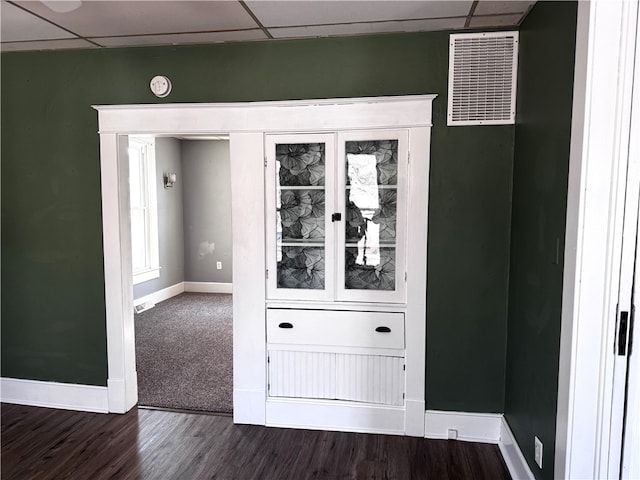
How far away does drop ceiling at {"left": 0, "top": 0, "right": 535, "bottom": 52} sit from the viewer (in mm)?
2197

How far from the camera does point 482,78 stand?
2.49m

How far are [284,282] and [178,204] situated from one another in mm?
4428

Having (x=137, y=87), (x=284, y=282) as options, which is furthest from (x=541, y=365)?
(x=137, y=87)

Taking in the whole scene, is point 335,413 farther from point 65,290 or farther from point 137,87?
point 137,87

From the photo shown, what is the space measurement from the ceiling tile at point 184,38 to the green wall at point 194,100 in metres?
0.05

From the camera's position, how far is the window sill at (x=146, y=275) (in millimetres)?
5652

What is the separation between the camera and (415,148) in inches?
102

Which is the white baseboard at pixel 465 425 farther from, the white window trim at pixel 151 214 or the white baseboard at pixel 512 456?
the white window trim at pixel 151 214

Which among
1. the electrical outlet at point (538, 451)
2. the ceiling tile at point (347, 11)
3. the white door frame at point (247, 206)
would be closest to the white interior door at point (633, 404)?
the electrical outlet at point (538, 451)

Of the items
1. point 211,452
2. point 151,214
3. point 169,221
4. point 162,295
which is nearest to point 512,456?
point 211,452

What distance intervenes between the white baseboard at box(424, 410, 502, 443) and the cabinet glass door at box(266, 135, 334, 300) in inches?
40.1

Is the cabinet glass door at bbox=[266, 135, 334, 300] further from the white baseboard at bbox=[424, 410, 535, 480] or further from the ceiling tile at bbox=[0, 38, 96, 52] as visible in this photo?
the ceiling tile at bbox=[0, 38, 96, 52]

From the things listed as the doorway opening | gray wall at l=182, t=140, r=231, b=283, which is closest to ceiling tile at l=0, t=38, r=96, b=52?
the doorway opening

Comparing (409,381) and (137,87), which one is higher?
(137,87)
